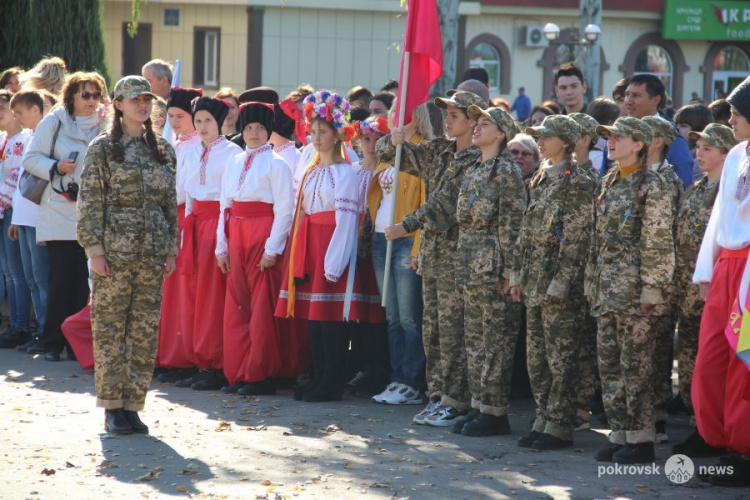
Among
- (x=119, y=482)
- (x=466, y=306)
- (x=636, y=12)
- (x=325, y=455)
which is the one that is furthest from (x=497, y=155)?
(x=636, y=12)

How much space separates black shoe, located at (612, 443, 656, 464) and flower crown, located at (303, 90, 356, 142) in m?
3.34

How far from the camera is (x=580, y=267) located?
680 cm

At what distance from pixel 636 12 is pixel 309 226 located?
26.1 meters

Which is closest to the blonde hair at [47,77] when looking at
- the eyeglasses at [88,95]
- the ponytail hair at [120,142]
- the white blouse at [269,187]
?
the eyeglasses at [88,95]

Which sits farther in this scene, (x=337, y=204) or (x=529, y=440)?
(x=337, y=204)

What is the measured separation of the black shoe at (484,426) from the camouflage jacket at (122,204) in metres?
2.30

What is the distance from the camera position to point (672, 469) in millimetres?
6254

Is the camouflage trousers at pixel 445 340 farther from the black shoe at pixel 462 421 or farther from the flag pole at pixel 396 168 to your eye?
the flag pole at pixel 396 168

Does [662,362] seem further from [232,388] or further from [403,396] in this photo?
[232,388]

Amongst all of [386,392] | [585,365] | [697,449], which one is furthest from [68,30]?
[697,449]

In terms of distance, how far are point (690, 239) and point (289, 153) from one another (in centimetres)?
370

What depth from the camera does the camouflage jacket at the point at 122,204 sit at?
23.2 ft

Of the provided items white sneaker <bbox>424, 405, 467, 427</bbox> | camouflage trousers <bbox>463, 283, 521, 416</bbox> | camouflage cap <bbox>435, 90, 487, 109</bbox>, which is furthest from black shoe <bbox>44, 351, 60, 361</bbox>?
camouflage cap <bbox>435, 90, 487, 109</bbox>

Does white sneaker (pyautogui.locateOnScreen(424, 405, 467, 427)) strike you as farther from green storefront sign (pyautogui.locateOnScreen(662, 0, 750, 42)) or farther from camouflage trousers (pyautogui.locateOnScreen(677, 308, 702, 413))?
green storefront sign (pyautogui.locateOnScreen(662, 0, 750, 42))
